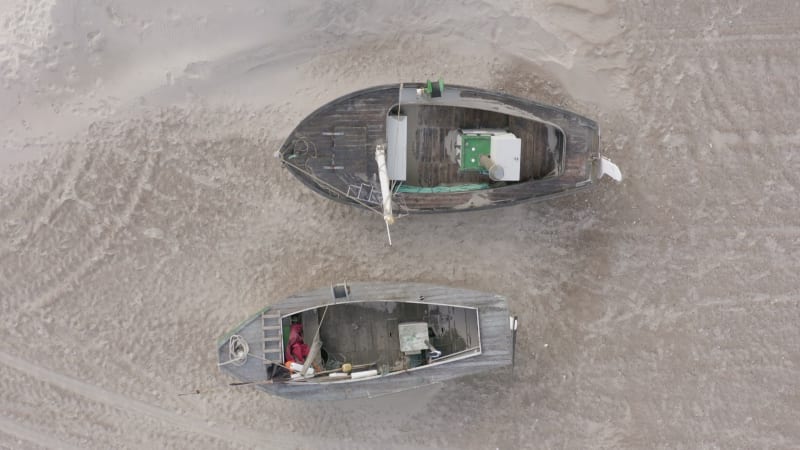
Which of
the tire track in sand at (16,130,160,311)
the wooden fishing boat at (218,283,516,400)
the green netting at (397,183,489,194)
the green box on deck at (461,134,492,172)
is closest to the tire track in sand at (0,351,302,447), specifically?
the tire track in sand at (16,130,160,311)

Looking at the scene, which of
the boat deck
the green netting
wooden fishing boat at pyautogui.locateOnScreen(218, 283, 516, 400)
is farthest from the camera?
the boat deck

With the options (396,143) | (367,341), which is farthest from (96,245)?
(396,143)

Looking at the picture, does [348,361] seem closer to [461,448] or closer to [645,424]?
[461,448]

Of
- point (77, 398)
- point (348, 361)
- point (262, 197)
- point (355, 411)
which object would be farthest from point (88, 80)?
point (355, 411)

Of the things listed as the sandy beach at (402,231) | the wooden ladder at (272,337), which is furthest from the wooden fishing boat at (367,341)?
the sandy beach at (402,231)

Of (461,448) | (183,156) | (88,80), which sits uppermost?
(88,80)

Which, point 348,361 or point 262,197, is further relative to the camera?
point 262,197

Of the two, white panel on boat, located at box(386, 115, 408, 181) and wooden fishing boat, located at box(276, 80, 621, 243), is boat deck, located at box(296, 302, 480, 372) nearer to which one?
wooden fishing boat, located at box(276, 80, 621, 243)
